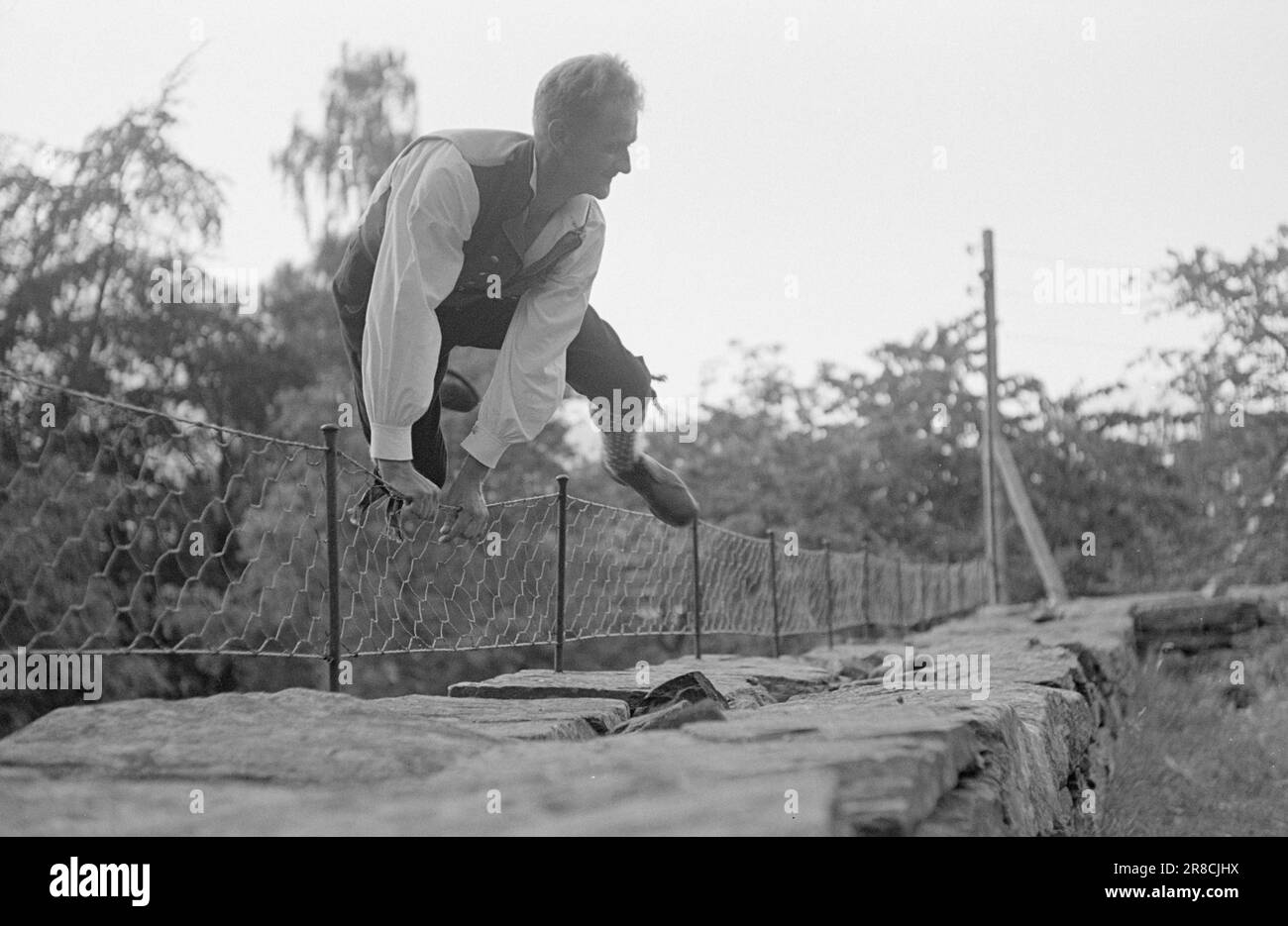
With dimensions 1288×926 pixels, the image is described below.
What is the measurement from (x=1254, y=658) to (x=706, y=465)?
12.2 meters

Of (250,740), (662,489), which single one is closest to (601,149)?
(662,489)

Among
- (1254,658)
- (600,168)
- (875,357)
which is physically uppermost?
(875,357)

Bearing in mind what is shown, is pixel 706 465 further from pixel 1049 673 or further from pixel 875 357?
pixel 1049 673

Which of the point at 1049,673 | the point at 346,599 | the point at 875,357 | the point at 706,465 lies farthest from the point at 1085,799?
the point at 875,357

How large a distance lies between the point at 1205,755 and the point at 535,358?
4.27m

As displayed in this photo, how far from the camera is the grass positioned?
14.4 ft

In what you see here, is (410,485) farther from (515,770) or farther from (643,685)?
(643,685)

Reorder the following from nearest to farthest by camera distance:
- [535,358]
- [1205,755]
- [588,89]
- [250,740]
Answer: [250,740] < [588,89] < [535,358] < [1205,755]

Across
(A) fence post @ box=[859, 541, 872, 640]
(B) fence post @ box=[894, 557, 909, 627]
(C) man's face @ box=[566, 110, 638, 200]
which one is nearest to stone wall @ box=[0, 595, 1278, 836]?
(C) man's face @ box=[566, 110, 638, 200]

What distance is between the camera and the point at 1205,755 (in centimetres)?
543

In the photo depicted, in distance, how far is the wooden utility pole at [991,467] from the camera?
1480 cm

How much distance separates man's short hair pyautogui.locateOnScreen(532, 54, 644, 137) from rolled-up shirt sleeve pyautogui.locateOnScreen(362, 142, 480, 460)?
16 cm

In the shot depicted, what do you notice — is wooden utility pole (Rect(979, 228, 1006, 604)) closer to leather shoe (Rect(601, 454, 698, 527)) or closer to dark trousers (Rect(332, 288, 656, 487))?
leather shoe (Rect(601, 454, 698, 527))
